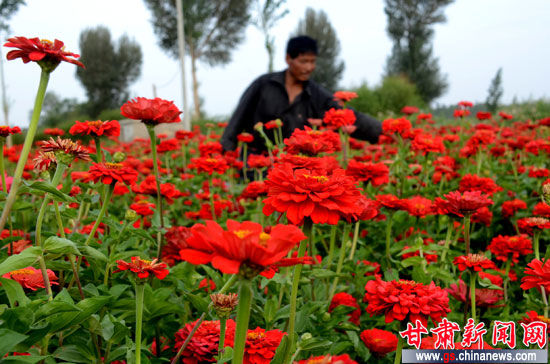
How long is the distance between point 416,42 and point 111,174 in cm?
2816

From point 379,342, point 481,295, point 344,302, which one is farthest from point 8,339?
point 481,295

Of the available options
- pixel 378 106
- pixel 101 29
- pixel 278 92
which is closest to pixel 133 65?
pixel 101 29

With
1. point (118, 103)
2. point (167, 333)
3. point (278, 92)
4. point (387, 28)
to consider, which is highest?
point (387, 28)

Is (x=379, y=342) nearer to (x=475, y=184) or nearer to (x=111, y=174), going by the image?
(x=111, y=174)

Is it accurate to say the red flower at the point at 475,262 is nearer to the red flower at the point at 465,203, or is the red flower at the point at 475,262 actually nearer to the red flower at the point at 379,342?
the red flower at the point at 465,203

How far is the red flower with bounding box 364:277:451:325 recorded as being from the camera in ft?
3.05

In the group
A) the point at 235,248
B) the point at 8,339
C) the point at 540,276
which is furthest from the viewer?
the point at 540,276

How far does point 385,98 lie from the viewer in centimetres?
1495

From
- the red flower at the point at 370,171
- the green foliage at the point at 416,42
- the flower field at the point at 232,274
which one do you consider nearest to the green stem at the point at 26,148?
the flower field at the point at 232,274

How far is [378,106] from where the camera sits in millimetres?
14250

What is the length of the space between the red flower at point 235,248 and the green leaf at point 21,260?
13.3 inches

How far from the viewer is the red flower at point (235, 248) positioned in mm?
545

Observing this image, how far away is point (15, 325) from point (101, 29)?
33.2 metres

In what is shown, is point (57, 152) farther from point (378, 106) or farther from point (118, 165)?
point (378, 106)
